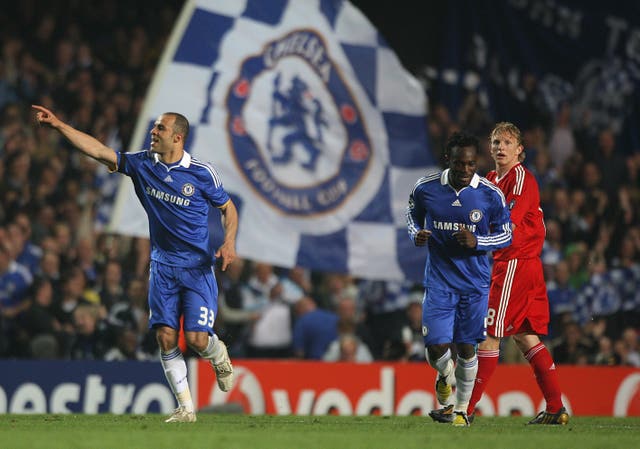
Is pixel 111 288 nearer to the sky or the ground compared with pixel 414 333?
nearer to the sky

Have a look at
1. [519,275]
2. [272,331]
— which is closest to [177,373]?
[519,275]

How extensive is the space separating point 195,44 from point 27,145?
3.36 metres

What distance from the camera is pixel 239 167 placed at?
12719mm

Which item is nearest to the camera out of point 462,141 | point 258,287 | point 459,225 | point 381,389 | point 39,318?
point 462,141

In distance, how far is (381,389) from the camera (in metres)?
13.8

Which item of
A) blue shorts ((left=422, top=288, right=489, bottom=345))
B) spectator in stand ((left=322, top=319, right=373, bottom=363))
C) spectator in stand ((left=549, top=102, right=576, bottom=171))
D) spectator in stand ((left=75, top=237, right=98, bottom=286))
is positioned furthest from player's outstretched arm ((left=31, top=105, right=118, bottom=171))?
spectator in stand ((left=549, top=102, right=576, bottom=171))

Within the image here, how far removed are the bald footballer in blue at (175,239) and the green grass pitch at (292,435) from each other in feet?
1.98

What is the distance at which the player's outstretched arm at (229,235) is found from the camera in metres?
9.02

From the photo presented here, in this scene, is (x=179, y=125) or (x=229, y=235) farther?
(x=229, y=235)

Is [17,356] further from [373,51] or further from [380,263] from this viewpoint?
[373,51]

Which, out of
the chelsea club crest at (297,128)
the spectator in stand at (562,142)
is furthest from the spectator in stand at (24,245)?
the spectator in stand at (562,142)

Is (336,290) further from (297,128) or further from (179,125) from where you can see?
(179,125)

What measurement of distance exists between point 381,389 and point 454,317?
15.0ft

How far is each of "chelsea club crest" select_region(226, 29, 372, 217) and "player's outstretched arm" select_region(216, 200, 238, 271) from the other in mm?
3322
